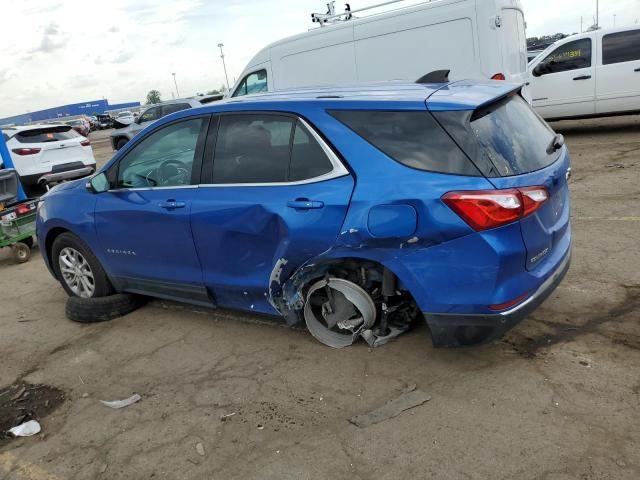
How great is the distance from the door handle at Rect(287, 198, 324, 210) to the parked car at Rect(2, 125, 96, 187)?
919cm

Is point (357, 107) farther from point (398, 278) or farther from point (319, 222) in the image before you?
point (398, 278)

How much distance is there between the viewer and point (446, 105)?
2957 mm

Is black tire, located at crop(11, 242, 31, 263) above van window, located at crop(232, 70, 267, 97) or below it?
below

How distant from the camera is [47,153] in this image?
1113 cm

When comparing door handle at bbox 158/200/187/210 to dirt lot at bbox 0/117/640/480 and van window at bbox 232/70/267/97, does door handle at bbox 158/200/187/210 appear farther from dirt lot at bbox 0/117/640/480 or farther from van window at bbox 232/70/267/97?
van window at bbox 232/70/267/97

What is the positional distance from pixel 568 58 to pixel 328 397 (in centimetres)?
1002

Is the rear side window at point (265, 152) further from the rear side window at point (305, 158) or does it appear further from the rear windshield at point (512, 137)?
the rear windshield at point (512, 137)

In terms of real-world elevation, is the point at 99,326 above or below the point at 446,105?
below

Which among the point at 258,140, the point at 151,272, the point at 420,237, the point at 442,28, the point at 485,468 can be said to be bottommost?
the point at 485,468

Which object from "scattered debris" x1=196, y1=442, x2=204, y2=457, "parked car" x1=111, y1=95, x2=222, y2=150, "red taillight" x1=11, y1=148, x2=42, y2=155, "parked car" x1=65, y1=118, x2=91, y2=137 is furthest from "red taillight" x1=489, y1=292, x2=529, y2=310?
"parked car" x1=65, y1=118, x2=91, y2=137

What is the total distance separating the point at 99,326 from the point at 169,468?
225 centimetres

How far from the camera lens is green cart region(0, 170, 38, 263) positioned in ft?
23.0

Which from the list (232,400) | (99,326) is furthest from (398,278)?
(99,326)

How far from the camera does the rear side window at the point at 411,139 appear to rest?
2875 mm
